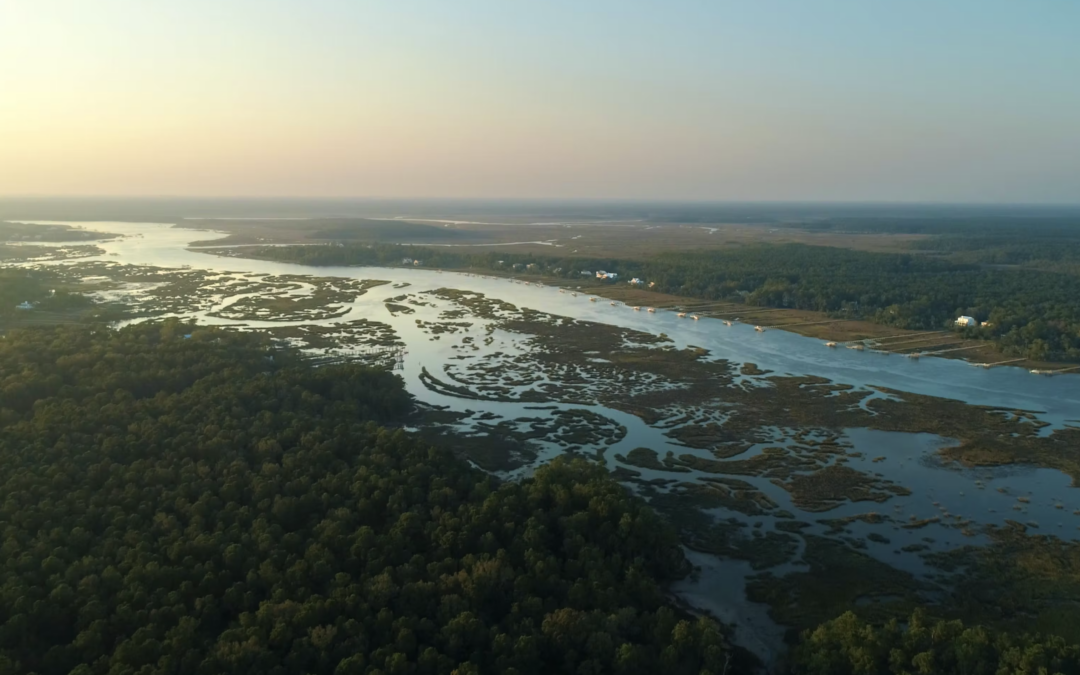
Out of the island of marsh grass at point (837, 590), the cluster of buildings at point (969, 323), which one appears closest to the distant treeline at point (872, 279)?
the cluster of buildings at point (969, 323)

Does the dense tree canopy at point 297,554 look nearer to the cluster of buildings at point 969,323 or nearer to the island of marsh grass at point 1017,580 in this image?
the island of marsh grass at point 1017,580

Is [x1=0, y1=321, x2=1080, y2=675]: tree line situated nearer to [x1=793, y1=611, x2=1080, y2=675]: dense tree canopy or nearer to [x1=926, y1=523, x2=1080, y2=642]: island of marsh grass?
[x1=793, y1=611, x2=1080, y2=675]: dense tree canopy

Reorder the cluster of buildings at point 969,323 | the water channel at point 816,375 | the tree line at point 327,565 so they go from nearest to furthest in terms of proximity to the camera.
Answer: the tree line at point 327,565, the water channel at point 816,375, the cluster of buildings at point 969,323

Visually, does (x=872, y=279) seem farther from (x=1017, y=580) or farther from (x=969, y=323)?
(x=1017, y=580)

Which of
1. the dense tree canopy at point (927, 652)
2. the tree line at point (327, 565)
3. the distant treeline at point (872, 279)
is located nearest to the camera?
the dense tree canopy at point (927, 652)

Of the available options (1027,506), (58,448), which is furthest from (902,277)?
(58,448)

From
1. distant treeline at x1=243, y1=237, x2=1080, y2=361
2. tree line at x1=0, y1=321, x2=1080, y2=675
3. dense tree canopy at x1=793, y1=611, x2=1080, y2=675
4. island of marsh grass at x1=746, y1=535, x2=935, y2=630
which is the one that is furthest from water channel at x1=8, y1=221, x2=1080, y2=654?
distant treeline at x1=243, y1=237, x2=1080, y2=361

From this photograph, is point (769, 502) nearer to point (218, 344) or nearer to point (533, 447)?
point (533, 447)
